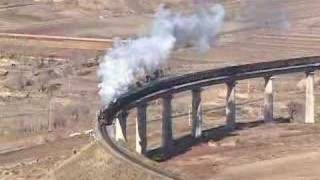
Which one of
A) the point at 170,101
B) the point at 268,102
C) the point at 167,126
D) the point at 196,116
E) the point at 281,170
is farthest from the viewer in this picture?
the point at 268,102

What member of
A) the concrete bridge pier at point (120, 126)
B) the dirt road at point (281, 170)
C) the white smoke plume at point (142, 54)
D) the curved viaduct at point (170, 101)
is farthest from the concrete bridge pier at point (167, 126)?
the dirt road at point (281, 170)

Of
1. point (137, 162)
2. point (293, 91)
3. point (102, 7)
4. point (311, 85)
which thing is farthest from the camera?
point (102, 7)

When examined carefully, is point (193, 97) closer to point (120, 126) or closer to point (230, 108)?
point (230, 108)

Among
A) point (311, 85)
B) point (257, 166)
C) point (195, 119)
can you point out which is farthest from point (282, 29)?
point (257, 166)

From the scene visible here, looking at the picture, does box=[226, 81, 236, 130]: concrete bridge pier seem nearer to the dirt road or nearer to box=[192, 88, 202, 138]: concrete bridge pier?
box=[192, 88, 202, 138]: concrete bridge pier

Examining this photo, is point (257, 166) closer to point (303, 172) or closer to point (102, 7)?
point (303, 172)

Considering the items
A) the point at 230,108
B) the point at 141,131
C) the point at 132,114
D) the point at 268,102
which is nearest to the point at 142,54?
the point at 230,108
